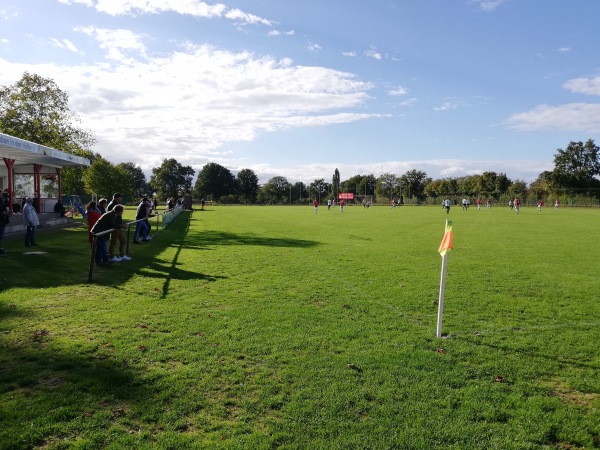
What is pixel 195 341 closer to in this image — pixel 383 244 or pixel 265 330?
pixel 265 330

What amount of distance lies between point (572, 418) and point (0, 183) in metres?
33.7

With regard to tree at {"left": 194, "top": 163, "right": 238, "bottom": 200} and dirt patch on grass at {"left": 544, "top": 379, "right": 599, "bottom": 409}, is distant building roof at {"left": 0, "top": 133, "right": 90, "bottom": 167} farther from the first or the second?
tree at {"left": 194, "top": 163, "right": 238, "bottom": 200}

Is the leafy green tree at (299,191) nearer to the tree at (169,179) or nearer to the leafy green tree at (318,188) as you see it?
the leafy green tree at (318,188)

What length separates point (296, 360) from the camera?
5.45 m

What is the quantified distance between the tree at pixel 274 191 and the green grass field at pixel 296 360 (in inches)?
4712

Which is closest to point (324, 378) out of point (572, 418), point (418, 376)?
point (418, 376)

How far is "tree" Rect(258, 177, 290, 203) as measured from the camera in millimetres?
133000

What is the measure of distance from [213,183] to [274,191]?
1891 centimetres

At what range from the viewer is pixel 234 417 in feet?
13.6

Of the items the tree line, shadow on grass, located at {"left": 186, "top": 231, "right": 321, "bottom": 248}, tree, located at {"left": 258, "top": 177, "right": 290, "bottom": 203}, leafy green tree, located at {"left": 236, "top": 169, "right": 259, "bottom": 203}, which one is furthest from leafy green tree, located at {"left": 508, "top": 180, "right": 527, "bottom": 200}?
shadow on grass, located at {"left": 186, "top": 231, "right": 321, "bottom": 248}

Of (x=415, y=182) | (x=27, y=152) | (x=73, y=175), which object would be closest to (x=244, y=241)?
(x=27, y=152)

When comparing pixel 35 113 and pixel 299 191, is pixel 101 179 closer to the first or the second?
pixel 35 113

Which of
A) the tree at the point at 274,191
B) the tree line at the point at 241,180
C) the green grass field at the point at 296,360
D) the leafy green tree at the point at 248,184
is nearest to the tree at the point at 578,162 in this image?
the tree line at the point at 241,180

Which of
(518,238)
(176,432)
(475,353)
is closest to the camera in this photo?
(176,432)
